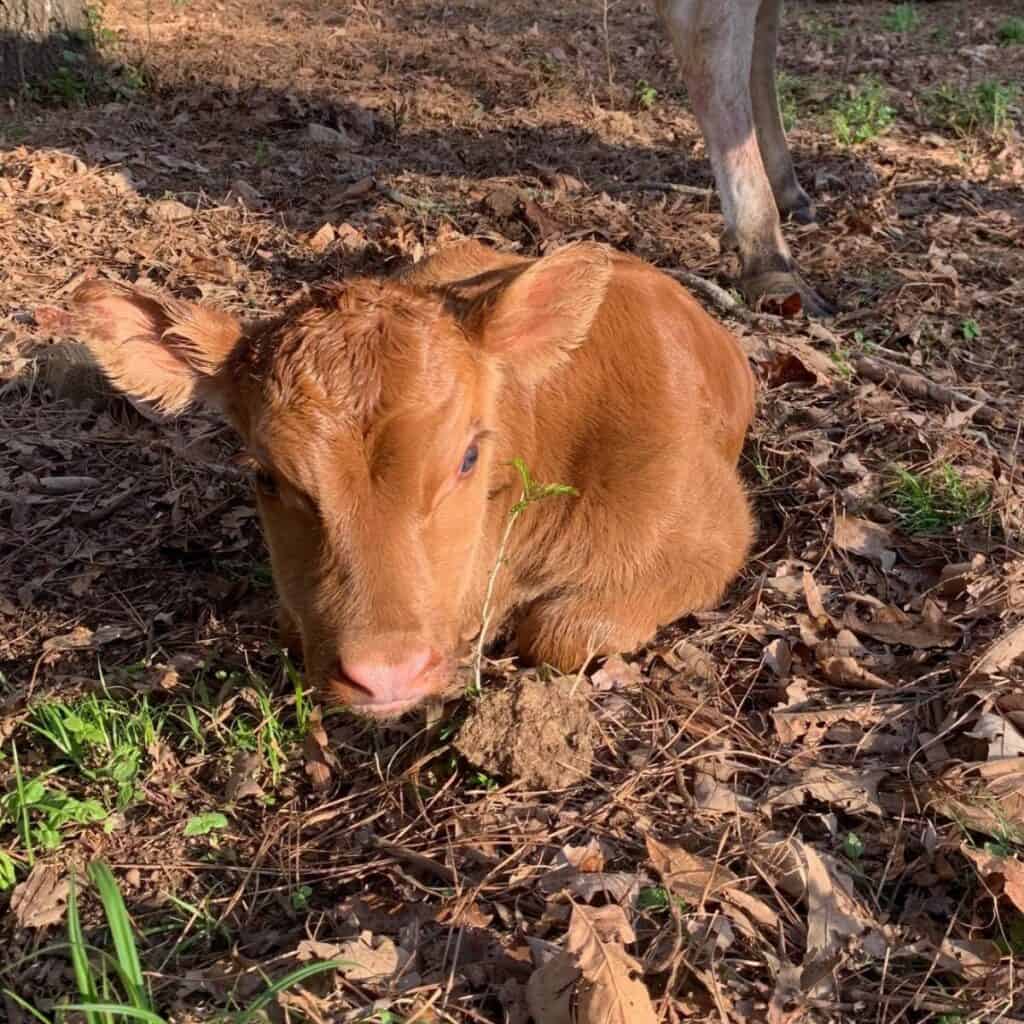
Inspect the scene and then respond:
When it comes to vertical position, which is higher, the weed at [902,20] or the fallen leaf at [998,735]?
the weed at [902,20]

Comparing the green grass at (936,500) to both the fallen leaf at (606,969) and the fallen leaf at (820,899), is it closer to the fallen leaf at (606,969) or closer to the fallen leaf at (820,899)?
the fallen leaf at (820,899)

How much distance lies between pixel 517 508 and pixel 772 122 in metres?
4.27

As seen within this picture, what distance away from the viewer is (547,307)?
2.84 meters

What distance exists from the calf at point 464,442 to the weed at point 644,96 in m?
5.03

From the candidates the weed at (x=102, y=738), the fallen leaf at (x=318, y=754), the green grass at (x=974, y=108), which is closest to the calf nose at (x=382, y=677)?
the fallen leaf at (x=318, y=754)

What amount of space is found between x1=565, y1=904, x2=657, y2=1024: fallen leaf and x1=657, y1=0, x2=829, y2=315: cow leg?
11.7 feet

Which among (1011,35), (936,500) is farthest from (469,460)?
(1011,35)

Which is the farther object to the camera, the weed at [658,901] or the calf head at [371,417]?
the calf head at [371,417]

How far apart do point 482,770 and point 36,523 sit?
7.10 ft

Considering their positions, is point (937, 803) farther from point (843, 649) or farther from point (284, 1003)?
point (284, 1003)

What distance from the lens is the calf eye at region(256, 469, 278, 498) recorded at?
8.51 ft

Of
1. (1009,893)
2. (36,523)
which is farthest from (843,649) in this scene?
(36,523)

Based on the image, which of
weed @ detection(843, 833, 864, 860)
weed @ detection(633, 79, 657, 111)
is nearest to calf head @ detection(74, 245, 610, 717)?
weed @ detection(843, 833, 864, 860)

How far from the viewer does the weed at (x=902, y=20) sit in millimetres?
10328
